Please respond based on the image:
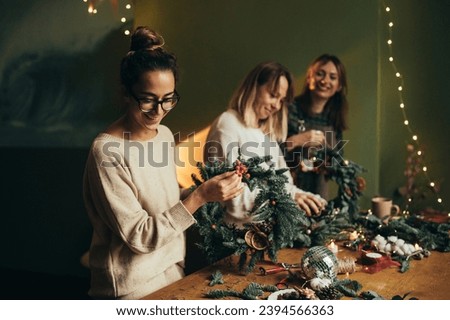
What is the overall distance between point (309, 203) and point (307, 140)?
0.93m

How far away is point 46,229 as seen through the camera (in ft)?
10.5

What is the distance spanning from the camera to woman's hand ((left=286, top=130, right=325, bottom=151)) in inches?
124

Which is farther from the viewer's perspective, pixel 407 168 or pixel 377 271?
pixel 407 168

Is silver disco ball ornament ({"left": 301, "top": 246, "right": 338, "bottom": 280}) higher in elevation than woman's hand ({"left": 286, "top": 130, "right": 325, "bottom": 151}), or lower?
lower

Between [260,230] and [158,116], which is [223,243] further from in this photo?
[158,116]

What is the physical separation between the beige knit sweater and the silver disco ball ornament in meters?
0.42

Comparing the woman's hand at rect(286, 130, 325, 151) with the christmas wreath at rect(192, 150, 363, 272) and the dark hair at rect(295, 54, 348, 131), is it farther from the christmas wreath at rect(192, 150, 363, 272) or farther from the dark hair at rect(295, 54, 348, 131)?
the christmas wreath at rect(192, 150, 363, 272)

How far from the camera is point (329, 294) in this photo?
1604 mm

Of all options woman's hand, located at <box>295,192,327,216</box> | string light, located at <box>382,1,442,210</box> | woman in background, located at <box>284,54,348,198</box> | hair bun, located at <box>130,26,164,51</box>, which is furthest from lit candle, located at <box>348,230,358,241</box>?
string light, located at <box>382,1,442,210</box>

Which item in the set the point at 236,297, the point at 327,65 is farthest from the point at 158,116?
the point at 327,65

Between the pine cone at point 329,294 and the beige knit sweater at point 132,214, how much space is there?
0.49 metres

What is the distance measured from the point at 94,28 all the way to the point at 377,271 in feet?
6.78

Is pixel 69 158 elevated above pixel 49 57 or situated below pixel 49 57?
below

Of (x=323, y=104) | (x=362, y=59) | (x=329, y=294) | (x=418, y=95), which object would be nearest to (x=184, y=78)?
(x=323, y=104)
